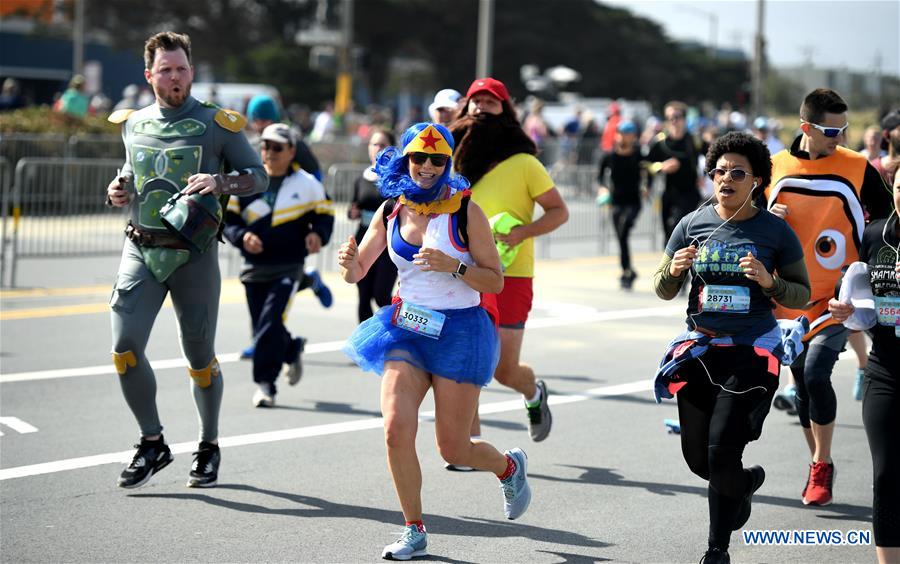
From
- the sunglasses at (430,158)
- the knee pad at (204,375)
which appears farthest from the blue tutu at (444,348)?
the knee pad at (204,375)

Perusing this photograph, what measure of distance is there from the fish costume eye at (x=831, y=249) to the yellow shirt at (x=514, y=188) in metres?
1.50

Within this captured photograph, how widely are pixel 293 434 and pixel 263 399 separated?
820mm

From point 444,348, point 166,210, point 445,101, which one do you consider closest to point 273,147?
point 445,101

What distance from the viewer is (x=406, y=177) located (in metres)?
5.68

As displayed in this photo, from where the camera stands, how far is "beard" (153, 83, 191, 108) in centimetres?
650

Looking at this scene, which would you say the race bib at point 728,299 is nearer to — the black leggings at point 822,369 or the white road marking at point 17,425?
the black leggings at point 822,369

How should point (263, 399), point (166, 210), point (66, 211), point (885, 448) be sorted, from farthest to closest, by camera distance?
point (66, 211), point (263, 399), point (166, 210), point (885, 448)

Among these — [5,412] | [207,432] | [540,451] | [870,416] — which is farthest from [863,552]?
[5,412]

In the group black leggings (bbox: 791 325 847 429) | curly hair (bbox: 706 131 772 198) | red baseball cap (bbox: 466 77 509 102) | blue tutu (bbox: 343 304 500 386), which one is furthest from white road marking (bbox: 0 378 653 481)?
curly hair (bbox: 706 131 772 198)

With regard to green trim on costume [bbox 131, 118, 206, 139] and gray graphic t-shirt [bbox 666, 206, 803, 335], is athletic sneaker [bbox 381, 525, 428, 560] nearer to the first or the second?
gray graphic t-shirt [bbox 666, 206, 803, 335]

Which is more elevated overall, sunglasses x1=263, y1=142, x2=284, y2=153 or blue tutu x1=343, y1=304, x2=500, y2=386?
sunglasses x1=263, y1=142, x2=284, y2=153

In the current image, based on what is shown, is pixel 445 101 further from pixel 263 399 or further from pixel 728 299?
pixel 728 299

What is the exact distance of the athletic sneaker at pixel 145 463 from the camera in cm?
653

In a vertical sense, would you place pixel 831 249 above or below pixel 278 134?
below
